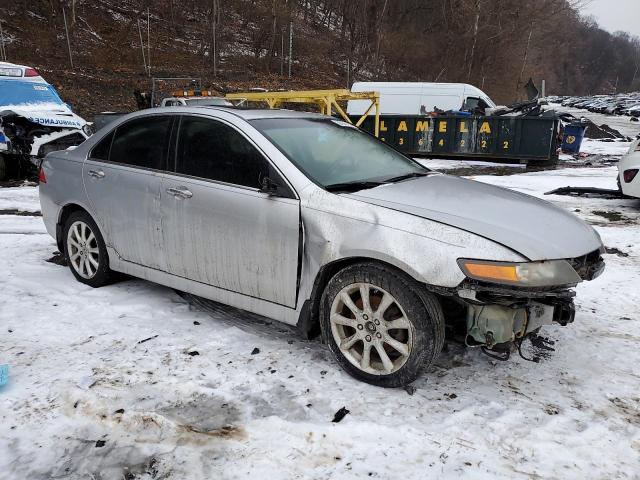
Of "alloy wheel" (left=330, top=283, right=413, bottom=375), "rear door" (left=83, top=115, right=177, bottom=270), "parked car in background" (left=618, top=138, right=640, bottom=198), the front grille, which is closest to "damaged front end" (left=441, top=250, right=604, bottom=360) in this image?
the front grille

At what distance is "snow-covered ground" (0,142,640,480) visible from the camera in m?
2.38

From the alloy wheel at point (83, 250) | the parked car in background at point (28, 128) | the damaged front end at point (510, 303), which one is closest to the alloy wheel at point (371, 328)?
the damaged front end at point (510, 303)

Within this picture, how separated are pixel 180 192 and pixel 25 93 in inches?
300

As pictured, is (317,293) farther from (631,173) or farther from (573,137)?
(573,137)

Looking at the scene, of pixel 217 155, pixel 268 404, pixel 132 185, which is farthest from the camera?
pixel 132 185

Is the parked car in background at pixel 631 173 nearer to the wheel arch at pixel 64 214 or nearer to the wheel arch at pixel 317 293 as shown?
the wheel arch at pixel 317 293

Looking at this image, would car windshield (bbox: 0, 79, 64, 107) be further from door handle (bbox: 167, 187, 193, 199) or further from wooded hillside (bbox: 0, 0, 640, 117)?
wooded hillside (bbox: 0, 0, 640, 117)

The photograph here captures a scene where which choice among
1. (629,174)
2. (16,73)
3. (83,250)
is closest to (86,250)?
(83,250)

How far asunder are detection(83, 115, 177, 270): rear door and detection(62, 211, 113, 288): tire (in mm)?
167

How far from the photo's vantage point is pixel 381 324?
293 cm

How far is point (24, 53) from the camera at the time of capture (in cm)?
2619

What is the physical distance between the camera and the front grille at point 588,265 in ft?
9.41

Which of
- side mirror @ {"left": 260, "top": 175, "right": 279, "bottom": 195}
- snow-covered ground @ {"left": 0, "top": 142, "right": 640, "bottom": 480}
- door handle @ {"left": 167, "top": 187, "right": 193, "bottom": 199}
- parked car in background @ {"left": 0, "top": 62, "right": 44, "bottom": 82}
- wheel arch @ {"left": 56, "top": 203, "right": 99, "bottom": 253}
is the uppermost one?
parked car in background @ {"left": 0, "top": 62, "right": 44, "bottom": 82}

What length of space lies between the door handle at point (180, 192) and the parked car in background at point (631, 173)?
684 cm
